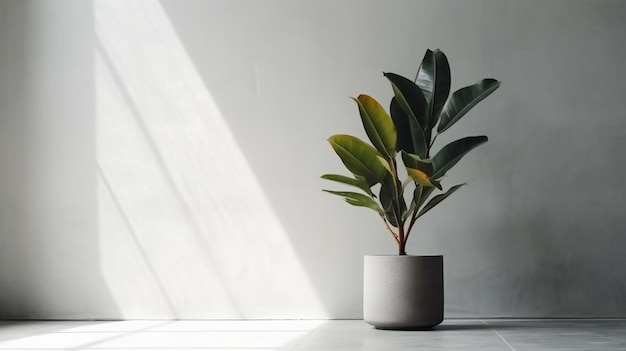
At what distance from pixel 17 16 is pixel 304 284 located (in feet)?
4.90

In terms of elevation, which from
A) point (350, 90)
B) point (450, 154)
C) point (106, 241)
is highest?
point (350, 90)

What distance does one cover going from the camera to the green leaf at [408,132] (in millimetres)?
2203

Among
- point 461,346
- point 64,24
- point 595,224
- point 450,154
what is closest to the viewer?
point 461,346

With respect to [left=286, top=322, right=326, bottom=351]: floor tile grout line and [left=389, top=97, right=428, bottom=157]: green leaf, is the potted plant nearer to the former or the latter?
[left=389, top=97, right=428, bottom=157]: green leaf

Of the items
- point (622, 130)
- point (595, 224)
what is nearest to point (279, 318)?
point (595, 224)

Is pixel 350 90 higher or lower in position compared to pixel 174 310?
higher

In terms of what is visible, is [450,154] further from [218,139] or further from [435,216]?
[218,139]

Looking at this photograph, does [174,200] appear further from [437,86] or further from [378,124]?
[437,86]

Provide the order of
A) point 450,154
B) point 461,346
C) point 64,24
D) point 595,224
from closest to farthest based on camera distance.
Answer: point 461,346 → point 450,154 → point 595,224 → point 64,24

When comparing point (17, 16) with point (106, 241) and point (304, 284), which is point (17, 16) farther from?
point (304, 284)

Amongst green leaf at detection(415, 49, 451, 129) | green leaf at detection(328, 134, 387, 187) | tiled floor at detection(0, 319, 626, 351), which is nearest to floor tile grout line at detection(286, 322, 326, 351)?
tiled floor at detection(0, 319, 626, 351)

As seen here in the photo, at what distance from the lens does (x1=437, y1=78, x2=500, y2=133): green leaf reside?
2.13 m

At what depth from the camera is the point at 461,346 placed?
1.79 m

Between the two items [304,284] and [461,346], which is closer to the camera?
[461,346]
